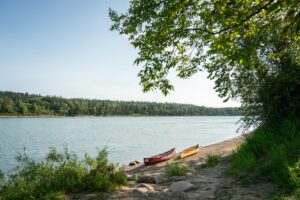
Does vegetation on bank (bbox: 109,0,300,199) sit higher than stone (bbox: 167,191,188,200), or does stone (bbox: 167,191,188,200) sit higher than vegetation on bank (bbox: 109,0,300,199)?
vegetation on bank (bbox: 109,0,300,199)

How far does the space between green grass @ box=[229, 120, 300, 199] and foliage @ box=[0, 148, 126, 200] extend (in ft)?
12.6

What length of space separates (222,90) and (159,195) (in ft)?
29.3

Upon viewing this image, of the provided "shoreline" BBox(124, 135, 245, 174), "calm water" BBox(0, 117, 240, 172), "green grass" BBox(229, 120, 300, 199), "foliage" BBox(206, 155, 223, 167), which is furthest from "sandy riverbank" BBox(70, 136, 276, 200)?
"shoreline" BBox(124, 135, 245, 174)

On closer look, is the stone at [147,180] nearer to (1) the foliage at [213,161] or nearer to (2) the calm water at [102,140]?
(2) the calm water at [102,140]

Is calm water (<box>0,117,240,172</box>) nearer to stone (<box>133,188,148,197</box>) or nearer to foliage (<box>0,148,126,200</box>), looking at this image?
foliage (<box>0,148,126,200</box>)

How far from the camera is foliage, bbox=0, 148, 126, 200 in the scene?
763 cm

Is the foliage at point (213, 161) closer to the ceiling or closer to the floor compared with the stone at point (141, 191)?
closer to the ceiling

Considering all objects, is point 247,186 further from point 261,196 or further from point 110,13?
point 110,13

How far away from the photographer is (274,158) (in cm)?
812

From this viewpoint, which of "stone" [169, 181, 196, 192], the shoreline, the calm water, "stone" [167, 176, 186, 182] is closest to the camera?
"stone" [169, 181, 196, 192]

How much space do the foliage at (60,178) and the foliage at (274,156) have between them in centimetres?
389

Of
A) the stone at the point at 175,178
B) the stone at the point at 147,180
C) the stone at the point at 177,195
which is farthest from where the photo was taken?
the stone at the point at 175,178

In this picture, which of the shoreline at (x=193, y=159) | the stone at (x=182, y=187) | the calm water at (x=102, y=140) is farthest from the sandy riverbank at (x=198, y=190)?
the shoreline at (x=193, y=159)

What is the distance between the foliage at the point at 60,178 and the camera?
7629 mm
